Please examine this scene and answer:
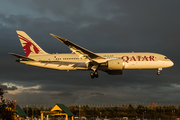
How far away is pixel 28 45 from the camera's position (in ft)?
159

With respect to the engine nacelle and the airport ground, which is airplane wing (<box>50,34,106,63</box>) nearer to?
the engine nacelle

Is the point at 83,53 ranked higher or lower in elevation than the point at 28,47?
lower

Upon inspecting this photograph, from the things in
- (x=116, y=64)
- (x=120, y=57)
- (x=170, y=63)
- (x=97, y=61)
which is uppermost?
(x=120, y=57)

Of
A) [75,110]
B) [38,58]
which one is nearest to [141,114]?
[75,110]

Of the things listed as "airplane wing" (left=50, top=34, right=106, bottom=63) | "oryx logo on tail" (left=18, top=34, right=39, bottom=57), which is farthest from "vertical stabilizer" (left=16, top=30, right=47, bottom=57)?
"airplane wing" (left=50, top=34, right=106, bottom=63)

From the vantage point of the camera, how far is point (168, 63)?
43312 mm

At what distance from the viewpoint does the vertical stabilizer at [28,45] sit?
1876 inches

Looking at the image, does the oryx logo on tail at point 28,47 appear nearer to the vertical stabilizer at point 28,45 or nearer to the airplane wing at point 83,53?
the vertical stabilizer at point 28,45

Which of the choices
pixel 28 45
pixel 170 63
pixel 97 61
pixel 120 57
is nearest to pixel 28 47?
pixel 28 45

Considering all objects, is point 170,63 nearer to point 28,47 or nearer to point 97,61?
point 97,61

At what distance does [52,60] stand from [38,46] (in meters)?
5.92

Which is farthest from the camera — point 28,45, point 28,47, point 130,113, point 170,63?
point 28,45

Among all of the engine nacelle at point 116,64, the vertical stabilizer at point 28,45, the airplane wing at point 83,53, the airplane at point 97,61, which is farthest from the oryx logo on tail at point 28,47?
the engine nacelle at point 116,64

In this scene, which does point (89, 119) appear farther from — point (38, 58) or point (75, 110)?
point (38, 58)
